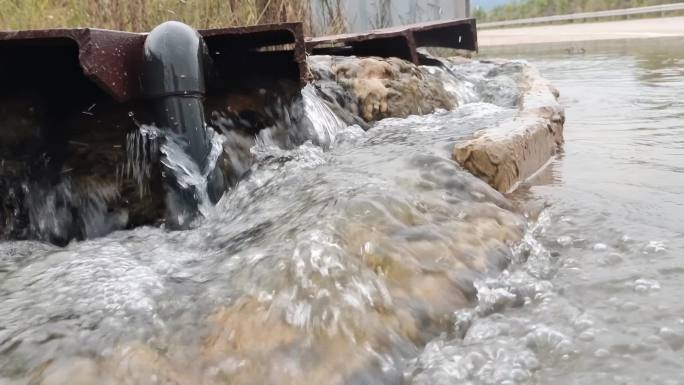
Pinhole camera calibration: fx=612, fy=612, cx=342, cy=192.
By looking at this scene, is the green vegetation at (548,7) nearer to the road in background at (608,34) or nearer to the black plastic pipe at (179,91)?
the road in background at (608,34)

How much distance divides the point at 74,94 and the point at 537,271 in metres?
2.48

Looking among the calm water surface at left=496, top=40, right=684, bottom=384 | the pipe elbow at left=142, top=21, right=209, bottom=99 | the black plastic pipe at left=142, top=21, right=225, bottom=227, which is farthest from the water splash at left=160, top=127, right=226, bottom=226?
the calm water surface at left=496, top=40, right=684, bottom=384

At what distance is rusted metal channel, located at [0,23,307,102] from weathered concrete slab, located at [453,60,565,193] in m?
1.07

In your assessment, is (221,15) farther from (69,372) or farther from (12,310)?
(69,372)

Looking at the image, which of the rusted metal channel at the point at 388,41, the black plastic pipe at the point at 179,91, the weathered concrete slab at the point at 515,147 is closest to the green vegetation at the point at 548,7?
the rusted metal channel at the point at 388,41

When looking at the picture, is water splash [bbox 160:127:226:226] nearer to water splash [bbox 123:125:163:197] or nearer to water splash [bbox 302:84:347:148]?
water splash [bbox 123:125:163:197]

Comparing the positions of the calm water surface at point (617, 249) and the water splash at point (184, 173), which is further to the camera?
the water splash at point (184, 173)

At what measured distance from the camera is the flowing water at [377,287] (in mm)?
1437

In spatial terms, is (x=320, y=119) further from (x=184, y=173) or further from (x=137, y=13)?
(x=137, y=13)

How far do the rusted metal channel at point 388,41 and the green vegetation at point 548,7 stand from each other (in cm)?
2982

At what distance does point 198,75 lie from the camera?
108 inches

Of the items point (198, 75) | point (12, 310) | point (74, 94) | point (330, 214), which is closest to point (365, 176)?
point (330, 214)

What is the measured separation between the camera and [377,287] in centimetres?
172

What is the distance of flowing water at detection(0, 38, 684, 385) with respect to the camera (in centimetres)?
144
